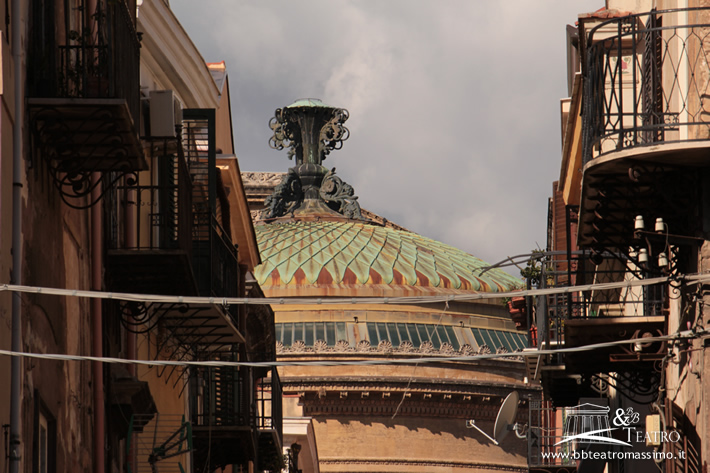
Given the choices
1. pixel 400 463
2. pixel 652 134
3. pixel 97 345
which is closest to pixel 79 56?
pixel 97 345

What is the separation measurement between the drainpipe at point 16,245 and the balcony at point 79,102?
0.93ft

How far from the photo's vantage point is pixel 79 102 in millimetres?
10406

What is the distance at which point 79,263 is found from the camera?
40.0 feet

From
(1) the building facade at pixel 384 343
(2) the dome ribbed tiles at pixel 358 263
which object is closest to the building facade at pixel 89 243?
(1) the building facade at pixel 384 343

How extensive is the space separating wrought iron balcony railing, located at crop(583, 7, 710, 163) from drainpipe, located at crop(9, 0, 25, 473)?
391 cm

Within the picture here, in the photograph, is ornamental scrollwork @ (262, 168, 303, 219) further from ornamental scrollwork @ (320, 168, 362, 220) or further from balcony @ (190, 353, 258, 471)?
balcony @ (190, 353, 258, 471)

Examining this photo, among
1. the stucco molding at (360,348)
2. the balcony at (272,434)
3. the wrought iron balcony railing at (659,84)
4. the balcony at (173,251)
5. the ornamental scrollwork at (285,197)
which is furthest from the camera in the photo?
the ornamental scrollwork at (285,197)

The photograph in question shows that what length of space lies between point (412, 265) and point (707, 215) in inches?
2075

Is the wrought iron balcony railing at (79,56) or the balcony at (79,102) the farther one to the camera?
the wrought iron balcony railing at (79,56)

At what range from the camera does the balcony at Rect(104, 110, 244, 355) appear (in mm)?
13523

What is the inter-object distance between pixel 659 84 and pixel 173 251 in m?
3.95

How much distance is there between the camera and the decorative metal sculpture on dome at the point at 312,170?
69.7 metres

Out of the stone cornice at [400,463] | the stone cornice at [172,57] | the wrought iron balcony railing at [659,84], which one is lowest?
the stone cornice at [400,463]

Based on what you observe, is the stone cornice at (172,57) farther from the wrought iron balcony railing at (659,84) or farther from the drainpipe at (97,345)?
the wrought iron balcony railing at (659,84)
